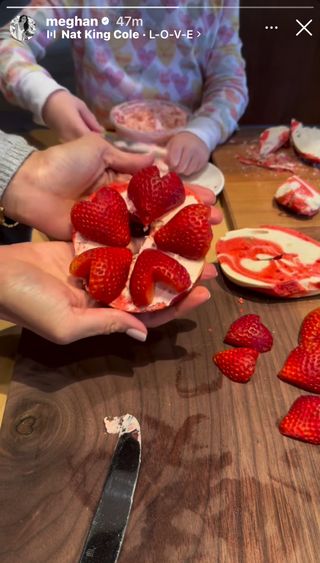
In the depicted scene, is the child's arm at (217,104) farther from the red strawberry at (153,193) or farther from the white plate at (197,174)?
the red strawberry at (153,193)

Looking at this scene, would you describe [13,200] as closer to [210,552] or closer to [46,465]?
[46,465]

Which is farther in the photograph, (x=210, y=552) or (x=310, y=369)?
(x=310, y=369)

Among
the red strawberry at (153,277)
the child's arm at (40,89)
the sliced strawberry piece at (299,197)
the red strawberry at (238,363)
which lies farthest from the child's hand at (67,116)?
the red strawberry at (238,363)

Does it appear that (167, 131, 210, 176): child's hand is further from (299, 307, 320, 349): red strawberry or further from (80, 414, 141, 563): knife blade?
(80, 414, 141, 563): knife blade

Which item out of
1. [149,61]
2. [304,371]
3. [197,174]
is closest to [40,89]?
[149,61]

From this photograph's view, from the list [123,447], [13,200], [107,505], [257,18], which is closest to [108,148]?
[13,200]

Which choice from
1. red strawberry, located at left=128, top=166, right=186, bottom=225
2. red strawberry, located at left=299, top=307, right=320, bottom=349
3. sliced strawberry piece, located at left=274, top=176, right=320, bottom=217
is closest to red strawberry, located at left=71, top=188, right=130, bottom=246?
red strawberry, located at left=128, top=166, right=186, bottom=225

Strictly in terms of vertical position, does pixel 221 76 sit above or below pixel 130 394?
above
